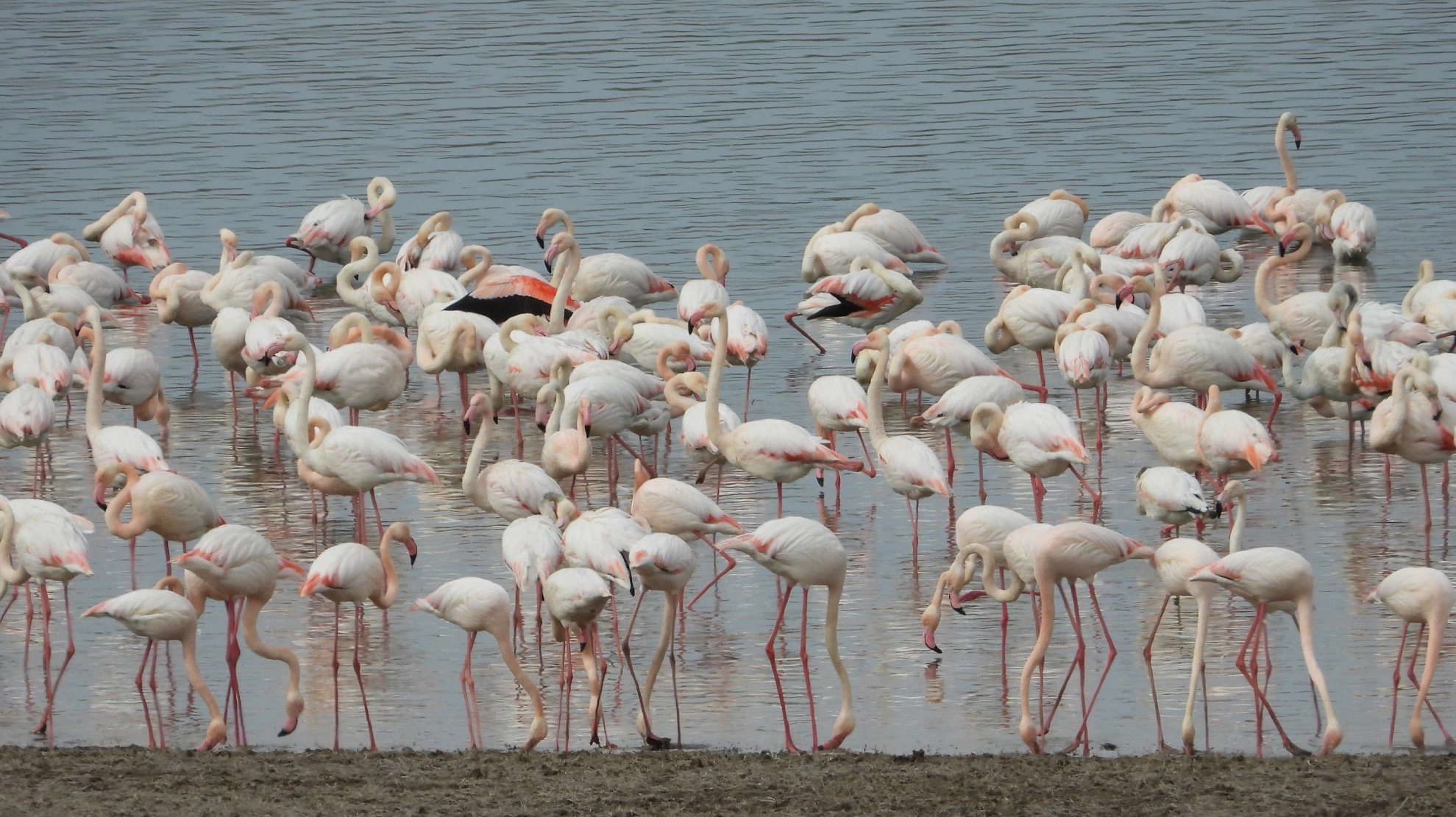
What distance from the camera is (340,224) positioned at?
15.0 metres

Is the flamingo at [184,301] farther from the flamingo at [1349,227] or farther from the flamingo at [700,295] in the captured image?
the flamingo at [1349,227]

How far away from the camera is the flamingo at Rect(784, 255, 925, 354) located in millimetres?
12703

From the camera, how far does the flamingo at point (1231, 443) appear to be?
358 inches

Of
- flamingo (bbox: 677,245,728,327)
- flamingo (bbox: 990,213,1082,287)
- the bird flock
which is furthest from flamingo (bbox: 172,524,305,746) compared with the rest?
flamingo (bbox: 990,213,1082,287)

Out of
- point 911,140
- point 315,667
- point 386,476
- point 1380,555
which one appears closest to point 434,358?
point 386,476

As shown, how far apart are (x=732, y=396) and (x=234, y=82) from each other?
13.3m

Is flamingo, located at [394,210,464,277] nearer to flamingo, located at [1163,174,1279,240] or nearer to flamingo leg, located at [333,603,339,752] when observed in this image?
flamingo, located at [1163,174,1279,240]

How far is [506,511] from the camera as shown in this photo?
8578 mm

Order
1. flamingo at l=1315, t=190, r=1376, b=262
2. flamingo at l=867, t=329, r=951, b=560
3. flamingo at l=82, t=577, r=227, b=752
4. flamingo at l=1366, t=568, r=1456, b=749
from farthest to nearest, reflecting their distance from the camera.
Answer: flamingo at l=1315, t=190, r=1376, b=262
flamingo at l=867, t=329, r=951, b=560
flamingo at l=82, t=577, r=227, b=752
flamingo at l=1366, t=568, r=1456, b=749

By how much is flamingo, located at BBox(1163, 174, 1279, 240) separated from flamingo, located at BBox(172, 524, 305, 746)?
8.66 metres

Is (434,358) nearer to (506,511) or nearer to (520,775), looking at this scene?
(506,511)

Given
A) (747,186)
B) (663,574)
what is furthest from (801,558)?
(747,186)

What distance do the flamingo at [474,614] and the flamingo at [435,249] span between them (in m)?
6.45

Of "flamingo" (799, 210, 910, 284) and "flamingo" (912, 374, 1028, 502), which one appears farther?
"flamingo" (799, 210, 910, 284)
